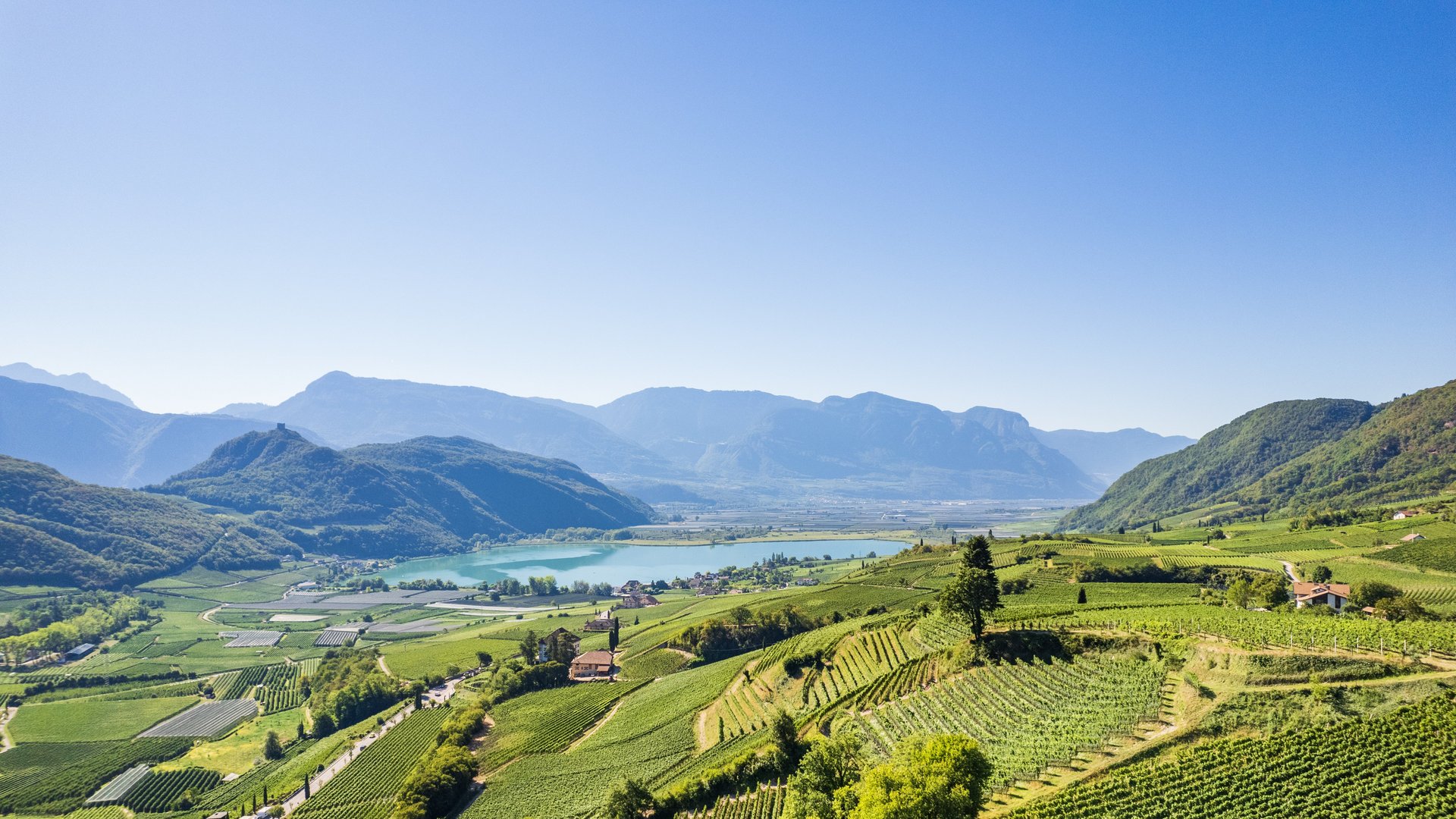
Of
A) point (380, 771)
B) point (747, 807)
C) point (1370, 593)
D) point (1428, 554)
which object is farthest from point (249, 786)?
point (1428, 554)

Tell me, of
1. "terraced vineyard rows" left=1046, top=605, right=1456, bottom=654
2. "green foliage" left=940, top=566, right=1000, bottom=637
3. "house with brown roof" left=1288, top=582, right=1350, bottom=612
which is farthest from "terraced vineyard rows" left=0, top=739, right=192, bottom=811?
"house with brown roof" left=1288, top=582, right=1350, bottom=612

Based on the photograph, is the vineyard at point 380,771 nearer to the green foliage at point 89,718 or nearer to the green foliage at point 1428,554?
the green foliage at point 89,718

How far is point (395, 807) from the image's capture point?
5353cm

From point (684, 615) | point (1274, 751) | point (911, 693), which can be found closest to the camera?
point (1274, 751)

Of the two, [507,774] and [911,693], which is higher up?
[911,693]

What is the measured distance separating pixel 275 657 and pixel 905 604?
4270 inches

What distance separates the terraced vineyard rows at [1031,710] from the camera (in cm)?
3209

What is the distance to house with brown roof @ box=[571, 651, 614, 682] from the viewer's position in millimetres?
83594

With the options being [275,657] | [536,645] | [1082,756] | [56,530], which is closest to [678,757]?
[1082,756]

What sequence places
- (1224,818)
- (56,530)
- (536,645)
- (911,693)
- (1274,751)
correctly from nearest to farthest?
1. (1224,818)
2. (1274,751)
3. (911,693)
4. (536,645)
5. (56,530)

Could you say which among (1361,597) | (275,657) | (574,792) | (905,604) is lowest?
(275,657)

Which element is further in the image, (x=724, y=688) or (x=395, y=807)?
(x=724, y=688)

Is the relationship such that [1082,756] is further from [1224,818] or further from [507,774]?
[507,774]

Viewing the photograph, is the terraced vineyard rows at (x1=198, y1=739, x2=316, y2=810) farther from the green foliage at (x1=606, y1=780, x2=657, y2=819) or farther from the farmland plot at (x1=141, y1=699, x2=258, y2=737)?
the green foliage at (x1=606, y1=780, x2=657, y2=819)
